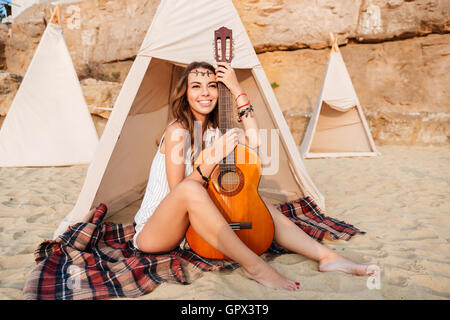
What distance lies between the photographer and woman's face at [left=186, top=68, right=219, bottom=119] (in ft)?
6.18

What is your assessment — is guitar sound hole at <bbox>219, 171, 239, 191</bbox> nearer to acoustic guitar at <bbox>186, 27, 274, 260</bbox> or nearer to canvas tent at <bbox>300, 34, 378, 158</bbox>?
acoustic guitar at <bbox>186, 27, 274, 260</bbox>

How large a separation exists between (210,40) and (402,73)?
21.9 ft

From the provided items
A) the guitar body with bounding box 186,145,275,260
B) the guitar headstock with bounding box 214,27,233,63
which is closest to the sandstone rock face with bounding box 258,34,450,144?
the guitar headstock with bounding box 214,27,233,63

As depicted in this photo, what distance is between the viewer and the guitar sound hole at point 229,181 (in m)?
1.63

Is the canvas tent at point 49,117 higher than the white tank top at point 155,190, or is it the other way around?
the canvas tent at point 49,117

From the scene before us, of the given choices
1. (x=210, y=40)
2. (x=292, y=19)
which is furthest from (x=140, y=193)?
(x=292, y=19)

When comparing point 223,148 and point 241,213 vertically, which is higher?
point 223,148

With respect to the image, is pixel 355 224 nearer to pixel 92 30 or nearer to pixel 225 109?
pixel 225 109

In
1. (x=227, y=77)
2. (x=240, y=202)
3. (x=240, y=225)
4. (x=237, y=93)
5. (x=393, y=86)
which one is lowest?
(x=240, y=225)

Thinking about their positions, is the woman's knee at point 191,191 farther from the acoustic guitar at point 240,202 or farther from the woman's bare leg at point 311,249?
the woman's bare leg at point 311,249

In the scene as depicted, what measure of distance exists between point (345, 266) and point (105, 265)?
1346 millimetres

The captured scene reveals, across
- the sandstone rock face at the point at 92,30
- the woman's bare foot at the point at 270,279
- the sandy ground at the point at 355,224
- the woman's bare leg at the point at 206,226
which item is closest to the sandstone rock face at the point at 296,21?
the sandstone rock face at the point at 92,30

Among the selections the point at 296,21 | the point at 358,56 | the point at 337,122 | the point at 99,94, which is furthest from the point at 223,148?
the point at 296,21

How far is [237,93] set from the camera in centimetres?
185
